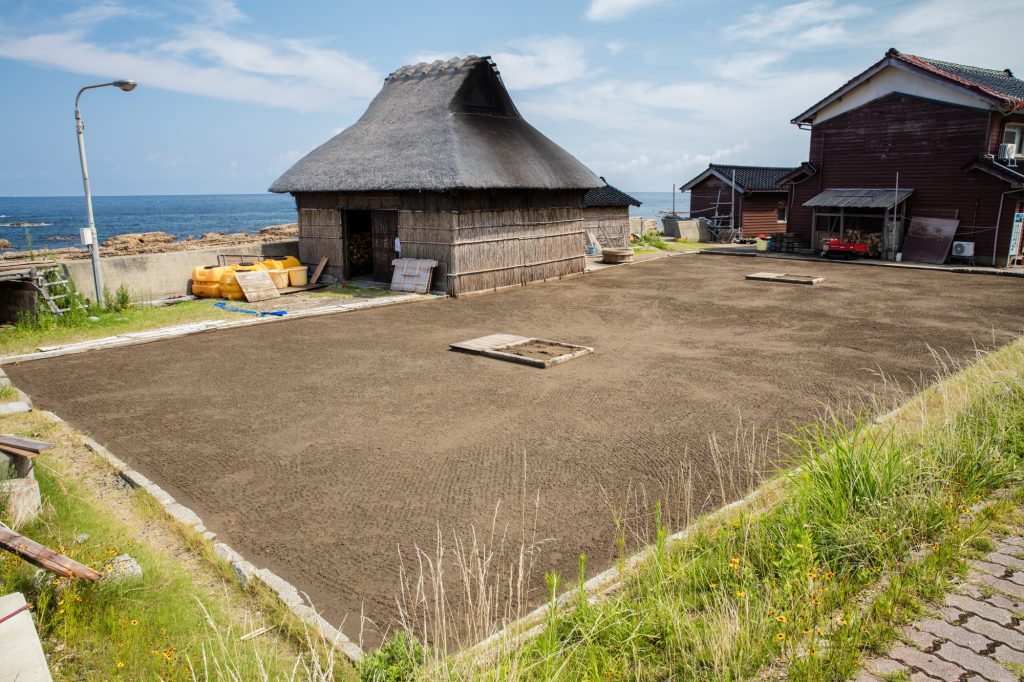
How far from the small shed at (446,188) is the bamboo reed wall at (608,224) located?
22.9ft

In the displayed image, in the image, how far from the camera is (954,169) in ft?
76.4

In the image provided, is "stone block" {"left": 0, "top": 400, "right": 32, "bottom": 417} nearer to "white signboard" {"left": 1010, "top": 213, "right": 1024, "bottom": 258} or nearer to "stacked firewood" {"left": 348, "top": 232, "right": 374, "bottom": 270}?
"stacked firewood" {"left": 348, "top": 232, "right": 374, "bottom": 270}

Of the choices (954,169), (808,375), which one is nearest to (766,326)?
(808,375)

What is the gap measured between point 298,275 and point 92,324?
21.5 feet

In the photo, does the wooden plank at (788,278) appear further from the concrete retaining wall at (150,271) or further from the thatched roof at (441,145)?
the concrete retaining wall at (150,271)

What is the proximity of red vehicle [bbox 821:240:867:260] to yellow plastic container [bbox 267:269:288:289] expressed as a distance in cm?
2084

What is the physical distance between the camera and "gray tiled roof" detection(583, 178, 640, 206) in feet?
99.1

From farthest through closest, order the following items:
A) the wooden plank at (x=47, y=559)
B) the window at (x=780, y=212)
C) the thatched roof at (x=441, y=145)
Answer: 1. the window at (x=780, y=212)
2. the thatched roof at (x=441, y=145)
3. the wooden plank at (x=47, y=559)

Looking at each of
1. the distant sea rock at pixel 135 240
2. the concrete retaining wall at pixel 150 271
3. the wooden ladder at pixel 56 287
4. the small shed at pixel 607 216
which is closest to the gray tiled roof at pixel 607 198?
the small shed at pixel 607 216

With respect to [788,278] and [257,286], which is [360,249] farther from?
[788,278]

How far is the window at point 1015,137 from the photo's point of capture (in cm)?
2323

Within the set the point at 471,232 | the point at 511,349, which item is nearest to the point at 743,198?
the point at 471,232

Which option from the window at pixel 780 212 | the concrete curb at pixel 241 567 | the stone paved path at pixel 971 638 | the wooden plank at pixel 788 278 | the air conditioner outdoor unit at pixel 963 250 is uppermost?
the window at pixel 780 212

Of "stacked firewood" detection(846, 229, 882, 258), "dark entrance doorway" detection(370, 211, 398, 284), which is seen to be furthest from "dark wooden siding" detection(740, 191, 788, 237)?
"dark entrance doorway" detection(370, 211, 398, 284)
